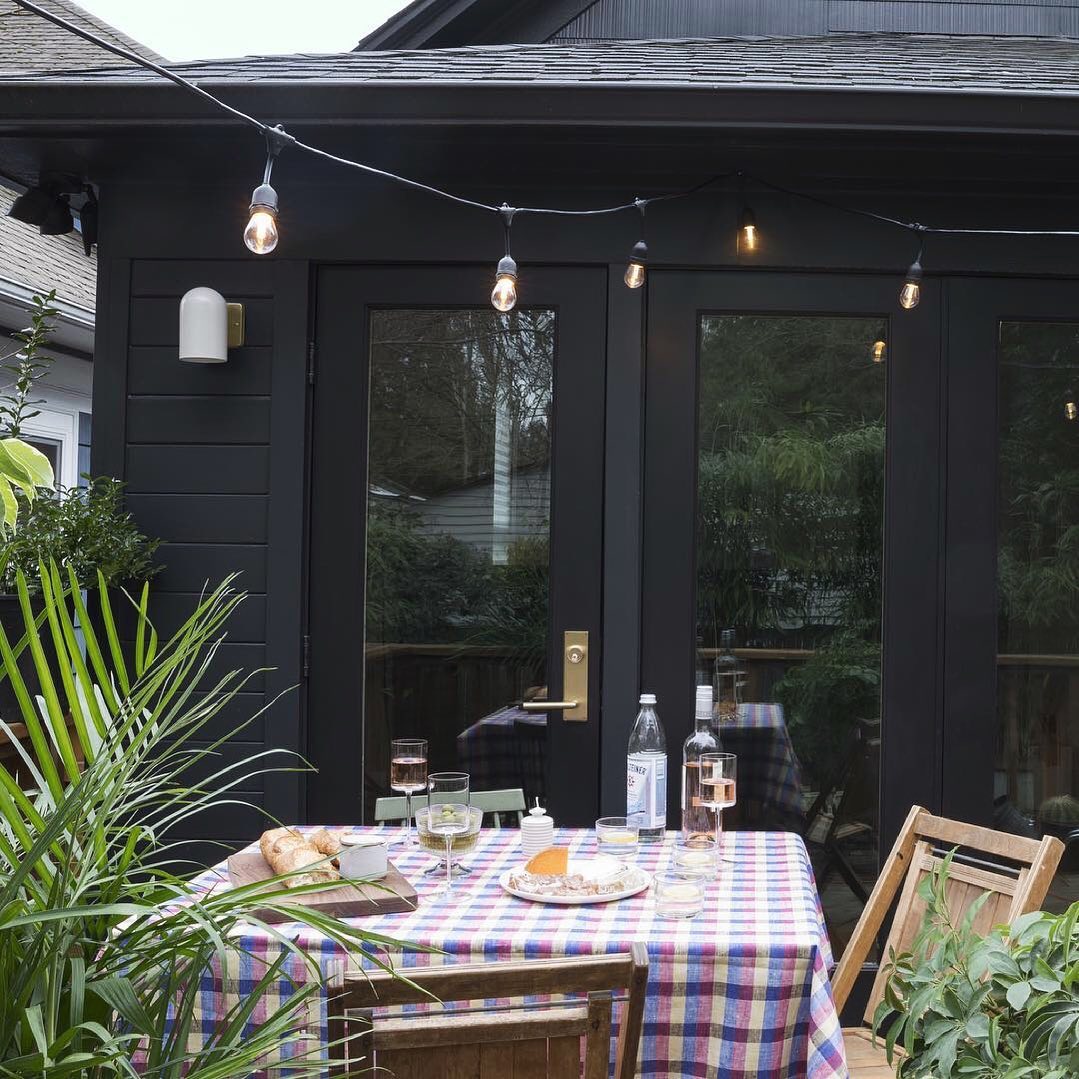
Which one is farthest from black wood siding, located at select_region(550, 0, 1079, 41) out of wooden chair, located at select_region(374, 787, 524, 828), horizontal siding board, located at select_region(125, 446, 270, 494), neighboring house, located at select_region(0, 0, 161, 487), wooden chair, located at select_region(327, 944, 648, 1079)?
wooden chair, located at select_region(327, 944, 648, 1079)

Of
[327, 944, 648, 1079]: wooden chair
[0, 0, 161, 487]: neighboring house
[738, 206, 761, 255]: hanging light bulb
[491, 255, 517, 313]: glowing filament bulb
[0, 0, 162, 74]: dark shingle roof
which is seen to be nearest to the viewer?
[327, 944, 648, 1079]: wooden chair

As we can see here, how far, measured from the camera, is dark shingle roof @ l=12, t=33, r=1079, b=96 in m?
3.05

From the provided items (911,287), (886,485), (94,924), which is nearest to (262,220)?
(94,924)

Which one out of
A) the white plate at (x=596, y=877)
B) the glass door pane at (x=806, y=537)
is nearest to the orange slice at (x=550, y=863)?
the white plate at (x=596, y=877)

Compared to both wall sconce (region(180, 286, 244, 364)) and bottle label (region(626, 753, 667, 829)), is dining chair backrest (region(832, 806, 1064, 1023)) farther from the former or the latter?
wall sconce (region(180, 286, 244, 364))

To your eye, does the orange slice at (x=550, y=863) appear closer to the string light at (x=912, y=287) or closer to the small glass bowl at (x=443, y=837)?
the small glass bowl at (x=443, y=837)

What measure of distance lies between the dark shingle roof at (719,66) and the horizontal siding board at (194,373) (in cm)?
79

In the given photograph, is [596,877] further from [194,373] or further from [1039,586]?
[194,373]

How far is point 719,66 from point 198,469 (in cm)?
204

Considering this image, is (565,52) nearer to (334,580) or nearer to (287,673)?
(334,580)

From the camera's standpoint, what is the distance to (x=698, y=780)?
271 cm

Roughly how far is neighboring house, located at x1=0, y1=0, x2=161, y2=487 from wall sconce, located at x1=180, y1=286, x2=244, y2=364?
9.29 ft

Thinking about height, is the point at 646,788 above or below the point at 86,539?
below

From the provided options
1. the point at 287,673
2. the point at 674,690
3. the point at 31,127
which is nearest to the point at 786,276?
the point at 674,690
